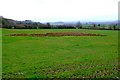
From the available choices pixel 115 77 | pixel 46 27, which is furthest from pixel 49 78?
pixel 46 27

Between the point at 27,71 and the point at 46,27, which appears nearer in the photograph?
the point at 27,71

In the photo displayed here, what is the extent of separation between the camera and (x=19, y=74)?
10594mm

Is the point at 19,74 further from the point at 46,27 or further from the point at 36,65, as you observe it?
the point at 46,27

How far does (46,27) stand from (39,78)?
48.9m

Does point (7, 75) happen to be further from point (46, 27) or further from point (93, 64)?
point (46, 27)

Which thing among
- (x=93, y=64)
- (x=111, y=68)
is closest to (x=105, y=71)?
(x=111, y=68)

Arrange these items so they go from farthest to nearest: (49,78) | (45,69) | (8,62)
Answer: (8,62) → (45,69) → (49,78)

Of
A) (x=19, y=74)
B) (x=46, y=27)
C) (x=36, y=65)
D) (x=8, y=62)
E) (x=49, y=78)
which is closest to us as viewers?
(x=49, y=78)

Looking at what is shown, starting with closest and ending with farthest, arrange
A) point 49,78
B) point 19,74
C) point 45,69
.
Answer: point 49,78 → point 19,74 → point 45,69

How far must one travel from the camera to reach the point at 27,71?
11172 mm

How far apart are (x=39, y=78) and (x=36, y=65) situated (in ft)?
9.31

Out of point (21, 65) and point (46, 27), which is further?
point (46, 27)

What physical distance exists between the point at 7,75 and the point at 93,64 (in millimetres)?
4664

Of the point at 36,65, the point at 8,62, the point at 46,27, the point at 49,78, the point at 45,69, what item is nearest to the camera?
the point at 49,78
